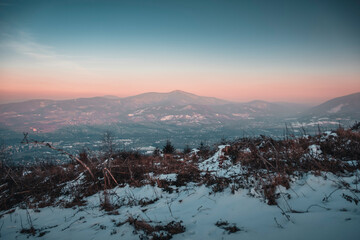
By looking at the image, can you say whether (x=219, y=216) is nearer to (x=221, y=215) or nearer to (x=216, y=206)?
(x=221, y=215)

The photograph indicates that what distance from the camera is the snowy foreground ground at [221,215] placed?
6.82 ft

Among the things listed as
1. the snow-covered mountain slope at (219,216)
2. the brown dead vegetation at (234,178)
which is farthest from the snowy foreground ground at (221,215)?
the brown dead vegetation at (234,178)

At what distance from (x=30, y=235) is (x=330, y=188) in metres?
6.24

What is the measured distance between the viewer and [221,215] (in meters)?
2.89

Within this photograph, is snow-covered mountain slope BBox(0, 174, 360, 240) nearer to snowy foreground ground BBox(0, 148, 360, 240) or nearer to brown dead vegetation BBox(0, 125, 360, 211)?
snowy foreground ground BBox(0, 148, 360, 240)

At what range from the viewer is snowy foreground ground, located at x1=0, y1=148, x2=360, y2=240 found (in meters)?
2.08

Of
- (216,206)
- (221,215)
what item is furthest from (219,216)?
(216,206)

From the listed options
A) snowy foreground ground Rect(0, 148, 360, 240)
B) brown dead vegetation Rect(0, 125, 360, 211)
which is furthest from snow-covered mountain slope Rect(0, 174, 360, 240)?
brown dead vegetation Rect(0, 125, 360, 211)

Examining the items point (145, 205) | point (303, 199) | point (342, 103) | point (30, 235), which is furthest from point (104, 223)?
point (342, 103)

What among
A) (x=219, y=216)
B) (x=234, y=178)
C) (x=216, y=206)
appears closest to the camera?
(x=219, y=216)

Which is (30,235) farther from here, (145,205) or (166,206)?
Answer: (166,206)

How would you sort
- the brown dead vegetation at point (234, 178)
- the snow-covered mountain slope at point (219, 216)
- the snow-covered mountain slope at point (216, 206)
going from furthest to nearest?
the brown dead vegetation at point (234, 178) → the snow-covered mountain slope at point (216, 206) → the snow-covered mountain slope at point (219, 216)

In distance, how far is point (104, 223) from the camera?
3193 millimetres

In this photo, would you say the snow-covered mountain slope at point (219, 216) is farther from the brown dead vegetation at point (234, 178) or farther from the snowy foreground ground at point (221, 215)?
the brown dead vegetation at point (234, 178)
